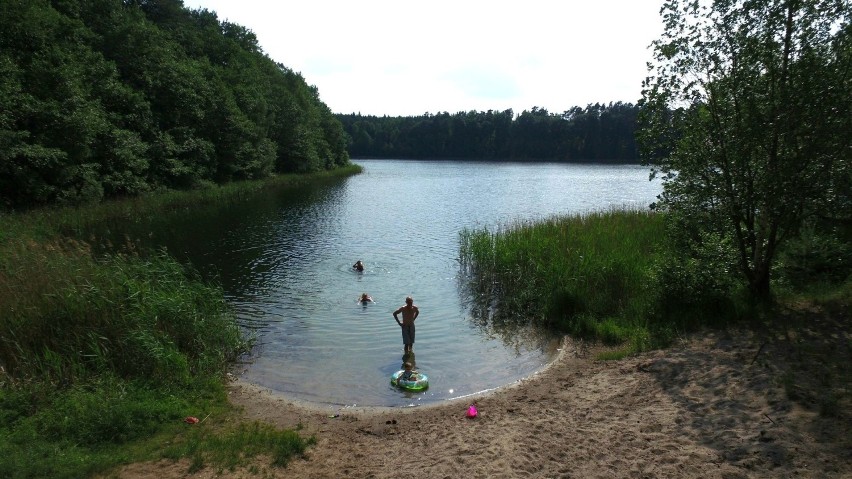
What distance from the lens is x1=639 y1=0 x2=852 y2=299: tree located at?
9555 millimetres

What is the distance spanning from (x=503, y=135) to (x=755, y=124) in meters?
156

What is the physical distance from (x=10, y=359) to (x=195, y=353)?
3.04 meters

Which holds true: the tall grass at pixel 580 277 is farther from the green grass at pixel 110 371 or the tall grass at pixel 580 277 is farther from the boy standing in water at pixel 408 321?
the green grass at pixel 110 371

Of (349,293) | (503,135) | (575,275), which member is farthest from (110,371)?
(503,135)

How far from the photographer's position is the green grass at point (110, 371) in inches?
272

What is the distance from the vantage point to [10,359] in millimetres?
9188

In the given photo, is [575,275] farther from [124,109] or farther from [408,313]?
[124,109]

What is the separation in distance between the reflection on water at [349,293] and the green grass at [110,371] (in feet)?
5.25

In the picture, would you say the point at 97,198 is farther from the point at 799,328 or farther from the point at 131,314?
the point at 799,328

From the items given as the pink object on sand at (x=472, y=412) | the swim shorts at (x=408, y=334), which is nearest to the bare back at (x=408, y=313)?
the swim shorts at (x=408, y=334)

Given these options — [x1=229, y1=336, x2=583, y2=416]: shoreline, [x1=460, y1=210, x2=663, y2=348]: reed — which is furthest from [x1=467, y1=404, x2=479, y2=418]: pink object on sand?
[x1=460, y1=210, x2=663, y2=348]: reed

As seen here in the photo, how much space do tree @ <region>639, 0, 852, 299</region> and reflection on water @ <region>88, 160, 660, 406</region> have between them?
190 inches

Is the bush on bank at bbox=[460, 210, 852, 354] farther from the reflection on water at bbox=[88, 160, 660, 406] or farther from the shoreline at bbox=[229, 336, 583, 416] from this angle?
the shoreline at bbox=[229, 336, 583, 416]

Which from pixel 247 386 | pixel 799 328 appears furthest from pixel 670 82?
pixel 247 386
